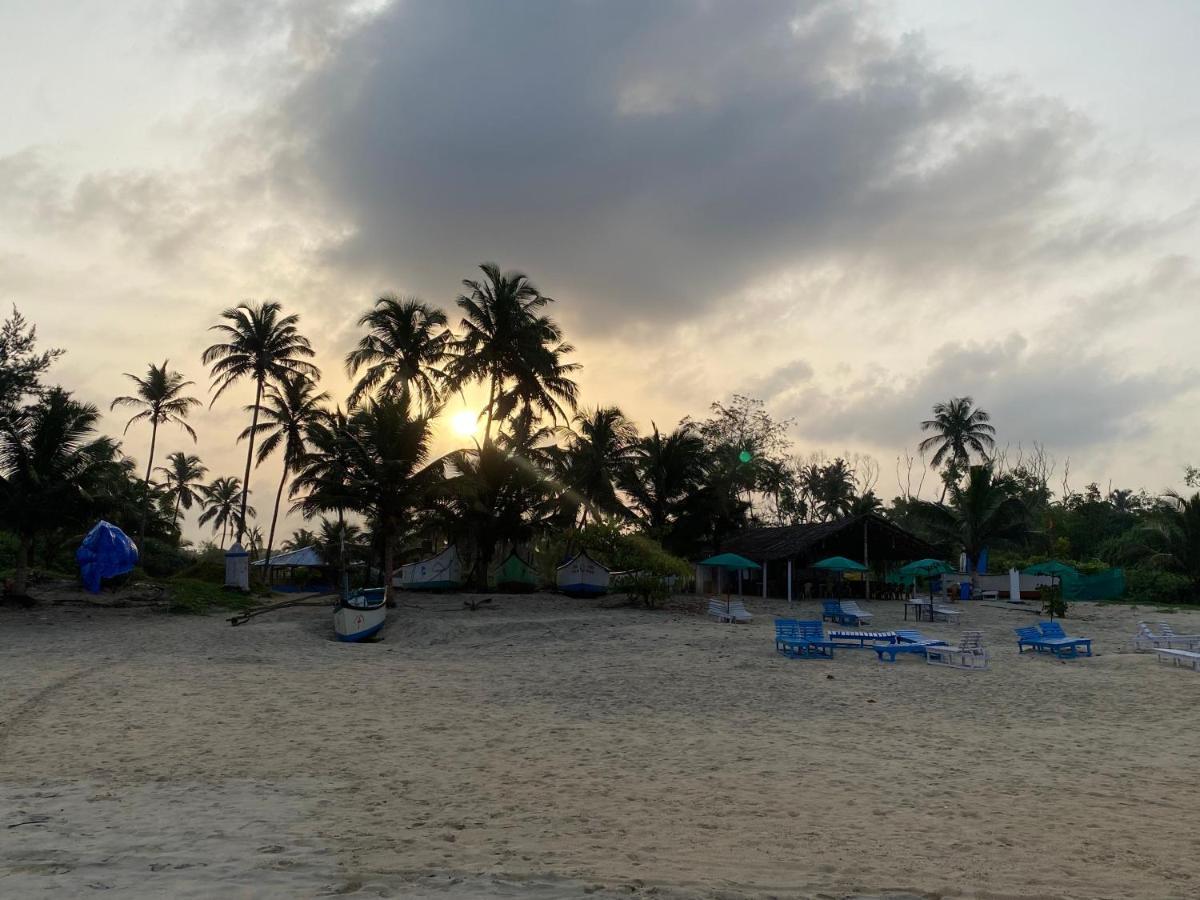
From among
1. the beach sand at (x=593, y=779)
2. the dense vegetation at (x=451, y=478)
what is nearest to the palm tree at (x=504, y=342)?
the dense vegetation at (x=451, y=478)

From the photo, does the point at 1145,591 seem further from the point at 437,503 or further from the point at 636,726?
the point at 636,726

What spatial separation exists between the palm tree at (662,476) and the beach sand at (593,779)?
794 inches

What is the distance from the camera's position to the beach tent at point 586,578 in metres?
31.3

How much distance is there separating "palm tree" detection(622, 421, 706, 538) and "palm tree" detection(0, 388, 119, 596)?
20.2 metres

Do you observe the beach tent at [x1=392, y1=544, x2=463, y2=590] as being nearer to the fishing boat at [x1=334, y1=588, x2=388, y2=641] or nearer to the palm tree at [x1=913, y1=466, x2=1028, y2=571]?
the fishing boat at [x1=334, y1=588, x2=388, y2=641]

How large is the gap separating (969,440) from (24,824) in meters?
55.8

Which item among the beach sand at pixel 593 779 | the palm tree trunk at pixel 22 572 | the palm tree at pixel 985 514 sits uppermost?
the palm tree at pixel 985 514

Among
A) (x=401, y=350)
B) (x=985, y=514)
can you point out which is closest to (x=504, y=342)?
(x=401, y=350)

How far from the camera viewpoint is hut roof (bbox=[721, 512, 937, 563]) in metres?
33.8

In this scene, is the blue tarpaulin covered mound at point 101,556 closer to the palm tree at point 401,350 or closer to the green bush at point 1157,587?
the palm tree at point 401,350

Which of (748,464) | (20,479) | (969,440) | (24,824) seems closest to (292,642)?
(20,479)

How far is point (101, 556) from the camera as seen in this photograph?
25.3 metres

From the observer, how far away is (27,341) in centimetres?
2602

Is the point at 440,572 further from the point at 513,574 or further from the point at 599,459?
the point at 599,459
